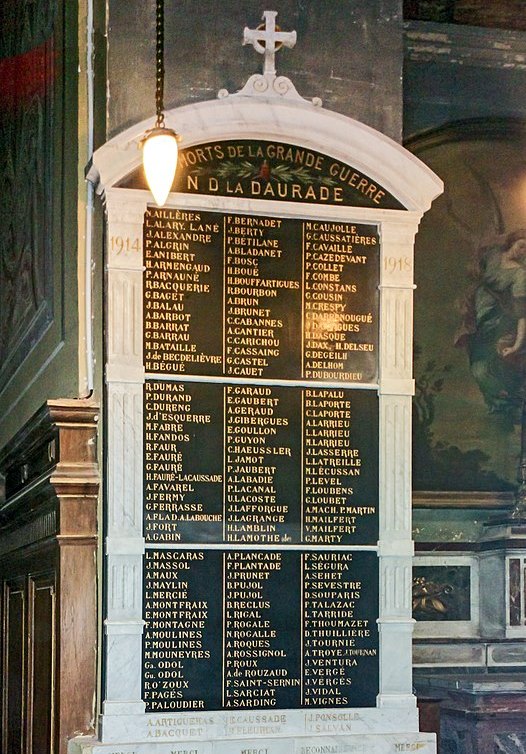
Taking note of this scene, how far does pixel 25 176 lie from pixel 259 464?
3625mm

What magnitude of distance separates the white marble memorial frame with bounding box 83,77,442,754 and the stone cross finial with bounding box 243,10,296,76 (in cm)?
17

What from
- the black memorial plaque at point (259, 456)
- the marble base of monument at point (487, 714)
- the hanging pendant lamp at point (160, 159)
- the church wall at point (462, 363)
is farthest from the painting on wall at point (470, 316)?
the hanging pendant lamp at point (160, 159)

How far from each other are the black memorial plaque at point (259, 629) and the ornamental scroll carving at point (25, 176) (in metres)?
2.28

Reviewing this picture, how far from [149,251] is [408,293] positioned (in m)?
1.50

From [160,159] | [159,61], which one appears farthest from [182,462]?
[159,61]

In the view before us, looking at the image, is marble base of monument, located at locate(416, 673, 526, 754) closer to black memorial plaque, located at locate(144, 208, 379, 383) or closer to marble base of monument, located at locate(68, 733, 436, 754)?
marble base of monument, located at locate(68, 733, 436, 754)

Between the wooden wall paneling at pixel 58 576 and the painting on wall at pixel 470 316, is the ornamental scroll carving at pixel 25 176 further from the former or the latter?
the painting on wall at pixel 470 316

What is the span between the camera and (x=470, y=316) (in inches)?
380

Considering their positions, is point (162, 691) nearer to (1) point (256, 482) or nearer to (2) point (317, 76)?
(1) point (256, 482)

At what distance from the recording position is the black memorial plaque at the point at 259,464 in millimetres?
7254

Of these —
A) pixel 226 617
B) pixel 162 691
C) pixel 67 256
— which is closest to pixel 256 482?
pixel 226 617

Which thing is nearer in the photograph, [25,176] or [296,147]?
[296,147]

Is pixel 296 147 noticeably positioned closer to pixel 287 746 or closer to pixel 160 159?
pixel 160 159

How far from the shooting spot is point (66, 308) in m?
8.04
